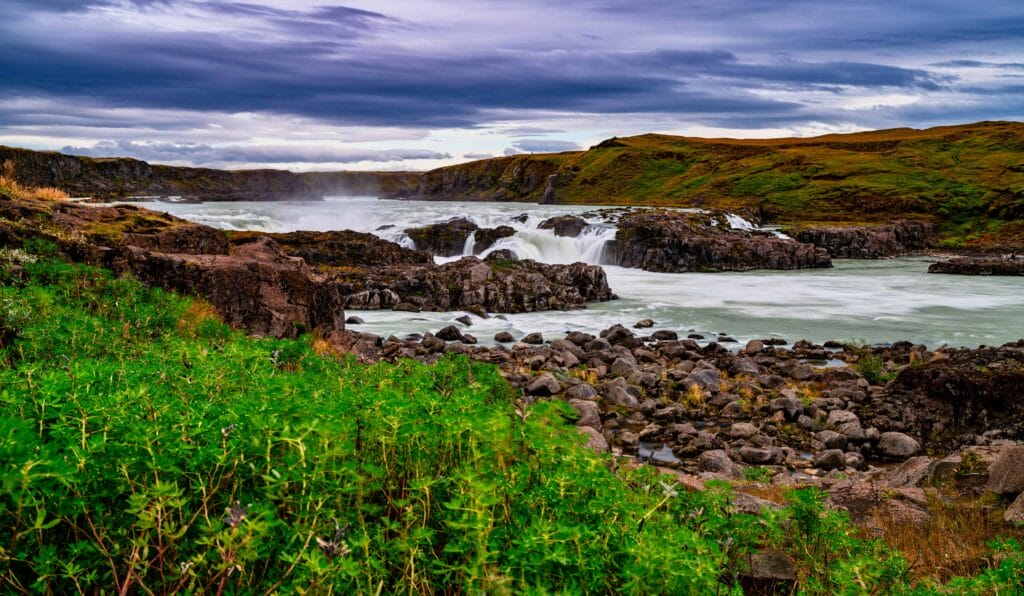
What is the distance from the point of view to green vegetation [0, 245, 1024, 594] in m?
3.17

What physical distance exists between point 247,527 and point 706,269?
179 ft

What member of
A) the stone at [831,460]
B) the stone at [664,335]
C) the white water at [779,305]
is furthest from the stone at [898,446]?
the white water at [779,305]

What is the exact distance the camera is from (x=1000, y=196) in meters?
86.4

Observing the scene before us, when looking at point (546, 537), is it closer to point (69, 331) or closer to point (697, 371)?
point (69, 331)

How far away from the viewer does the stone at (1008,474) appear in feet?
29.1

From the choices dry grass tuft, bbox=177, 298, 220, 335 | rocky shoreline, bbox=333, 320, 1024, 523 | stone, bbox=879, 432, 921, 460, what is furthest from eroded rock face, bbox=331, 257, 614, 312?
stone, bbox=879, 432, 921, 460

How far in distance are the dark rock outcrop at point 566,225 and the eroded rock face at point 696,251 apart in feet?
14.2

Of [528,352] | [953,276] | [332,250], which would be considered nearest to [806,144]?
[953,276]

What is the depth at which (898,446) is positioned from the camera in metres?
14.6

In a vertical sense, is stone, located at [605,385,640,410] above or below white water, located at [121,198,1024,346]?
below

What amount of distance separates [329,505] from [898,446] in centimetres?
1420

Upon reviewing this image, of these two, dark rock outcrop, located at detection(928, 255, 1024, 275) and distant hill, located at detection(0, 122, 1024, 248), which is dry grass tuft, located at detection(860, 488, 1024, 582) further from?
distant hill, located at detection(0, 122, 1024, 248)

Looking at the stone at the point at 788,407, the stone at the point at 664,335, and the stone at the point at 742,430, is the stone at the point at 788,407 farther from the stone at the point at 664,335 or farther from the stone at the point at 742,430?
the stone at the point at 664,335

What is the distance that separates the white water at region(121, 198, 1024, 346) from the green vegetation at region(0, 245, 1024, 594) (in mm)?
23030
